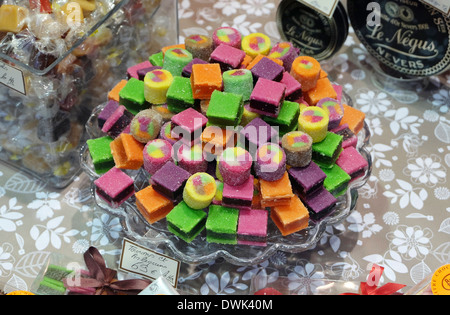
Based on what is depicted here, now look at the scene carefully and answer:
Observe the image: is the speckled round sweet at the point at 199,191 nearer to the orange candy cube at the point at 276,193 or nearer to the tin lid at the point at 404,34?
the orange candy cube at the point at 276,193

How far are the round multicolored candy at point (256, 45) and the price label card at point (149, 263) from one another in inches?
32.7

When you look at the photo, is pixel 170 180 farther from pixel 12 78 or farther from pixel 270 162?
pixel 12 78

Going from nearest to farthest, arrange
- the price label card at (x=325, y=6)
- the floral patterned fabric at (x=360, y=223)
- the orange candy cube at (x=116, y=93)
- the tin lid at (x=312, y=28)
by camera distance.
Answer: the floral patterned fabric at (x=360, y=223) < the orange candy cube at (x=116, y=93) < the price label card at (x=325, y=6) < the tin lid at (x=312, y=28)

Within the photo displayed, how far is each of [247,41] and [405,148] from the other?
0.78 meters

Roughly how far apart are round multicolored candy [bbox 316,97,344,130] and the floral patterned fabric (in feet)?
1.18

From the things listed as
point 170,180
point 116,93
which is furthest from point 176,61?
point 170,180

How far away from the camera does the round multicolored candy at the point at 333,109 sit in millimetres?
1870

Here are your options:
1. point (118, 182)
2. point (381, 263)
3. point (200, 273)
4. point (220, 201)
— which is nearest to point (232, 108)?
point (220, 201)

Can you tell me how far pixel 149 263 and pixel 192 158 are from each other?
0.35 m

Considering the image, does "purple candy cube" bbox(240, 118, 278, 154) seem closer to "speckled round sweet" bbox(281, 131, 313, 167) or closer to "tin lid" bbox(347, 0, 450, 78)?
"speckled round sweet" bbox(281, 131, 313, 167)

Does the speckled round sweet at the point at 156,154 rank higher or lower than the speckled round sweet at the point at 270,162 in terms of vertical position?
lower

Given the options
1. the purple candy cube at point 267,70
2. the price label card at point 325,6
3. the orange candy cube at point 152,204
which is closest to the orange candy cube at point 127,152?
the orange candy cube at point 152,204

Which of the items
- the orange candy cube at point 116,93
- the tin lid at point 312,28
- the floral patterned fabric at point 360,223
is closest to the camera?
the floral patterned fabric at point 360,223

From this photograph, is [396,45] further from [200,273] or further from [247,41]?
[200,273]
